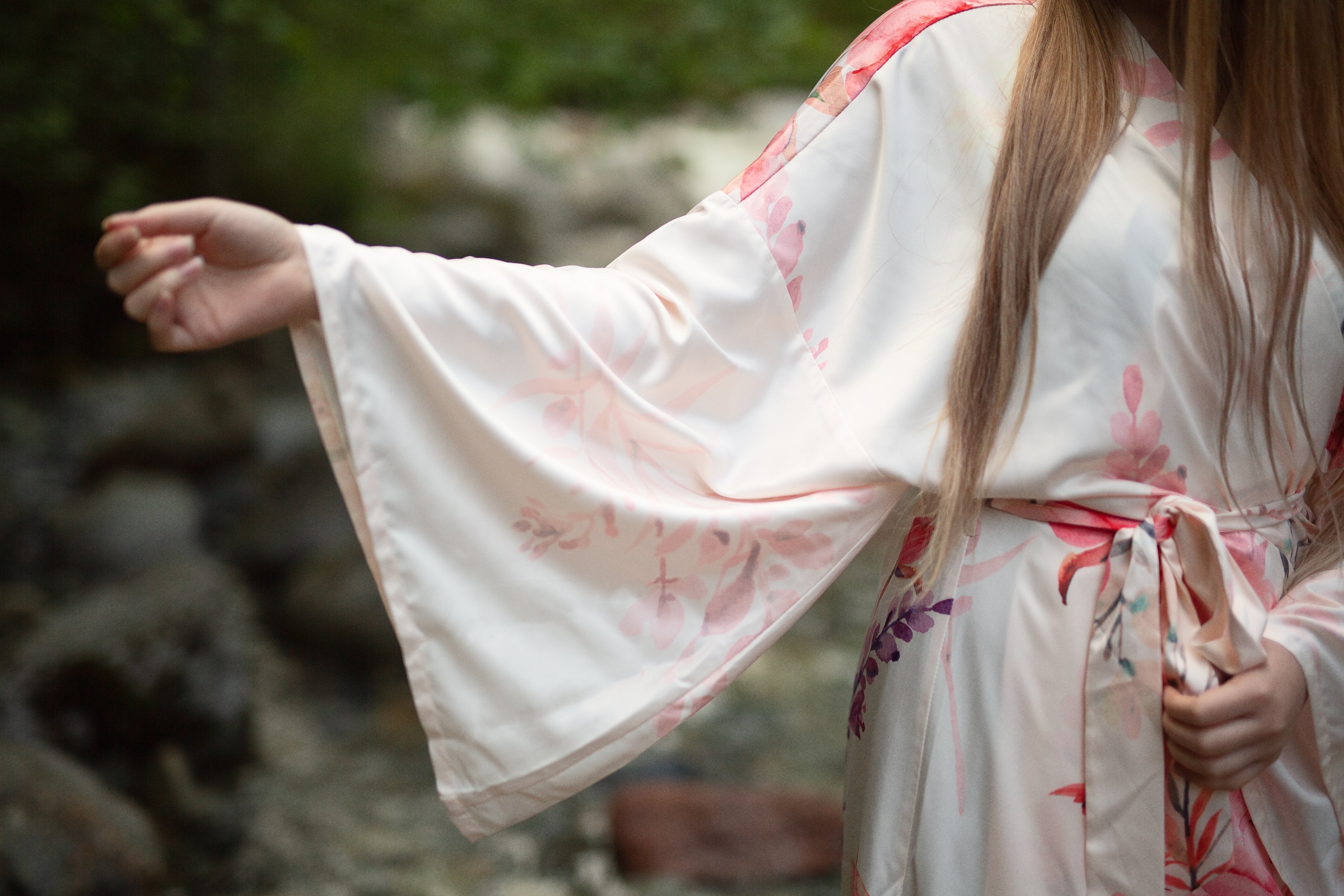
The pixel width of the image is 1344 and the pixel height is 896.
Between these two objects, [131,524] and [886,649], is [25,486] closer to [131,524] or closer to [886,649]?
[131,524]

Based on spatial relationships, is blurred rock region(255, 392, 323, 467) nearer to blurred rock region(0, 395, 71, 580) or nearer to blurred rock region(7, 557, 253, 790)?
blurred rock region(0, 395, 71, 580)

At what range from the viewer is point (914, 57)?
2.22 feet

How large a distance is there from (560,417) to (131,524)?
240 cm

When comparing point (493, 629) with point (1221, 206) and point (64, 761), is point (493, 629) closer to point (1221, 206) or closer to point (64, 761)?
point (1221, 206)

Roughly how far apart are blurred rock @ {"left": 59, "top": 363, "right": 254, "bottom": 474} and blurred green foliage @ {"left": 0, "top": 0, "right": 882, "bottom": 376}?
171mm

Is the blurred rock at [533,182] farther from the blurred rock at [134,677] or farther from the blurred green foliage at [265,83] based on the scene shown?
the blurred rock at [134,677]

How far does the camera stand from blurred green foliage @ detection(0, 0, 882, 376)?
246cm

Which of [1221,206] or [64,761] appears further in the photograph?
[64,761]

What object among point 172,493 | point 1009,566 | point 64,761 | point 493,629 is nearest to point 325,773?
point 64,761

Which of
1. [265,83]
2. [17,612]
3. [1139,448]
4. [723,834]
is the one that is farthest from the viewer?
[265,83]

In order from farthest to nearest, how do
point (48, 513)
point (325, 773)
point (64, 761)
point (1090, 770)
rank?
point (48, 513) → point (325, 773) → point (64, 761) → point (1090, 770)

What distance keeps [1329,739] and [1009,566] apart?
23cm

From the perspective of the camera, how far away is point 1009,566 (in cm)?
66

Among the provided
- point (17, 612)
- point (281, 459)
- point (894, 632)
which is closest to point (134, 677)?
point (17, 612)
